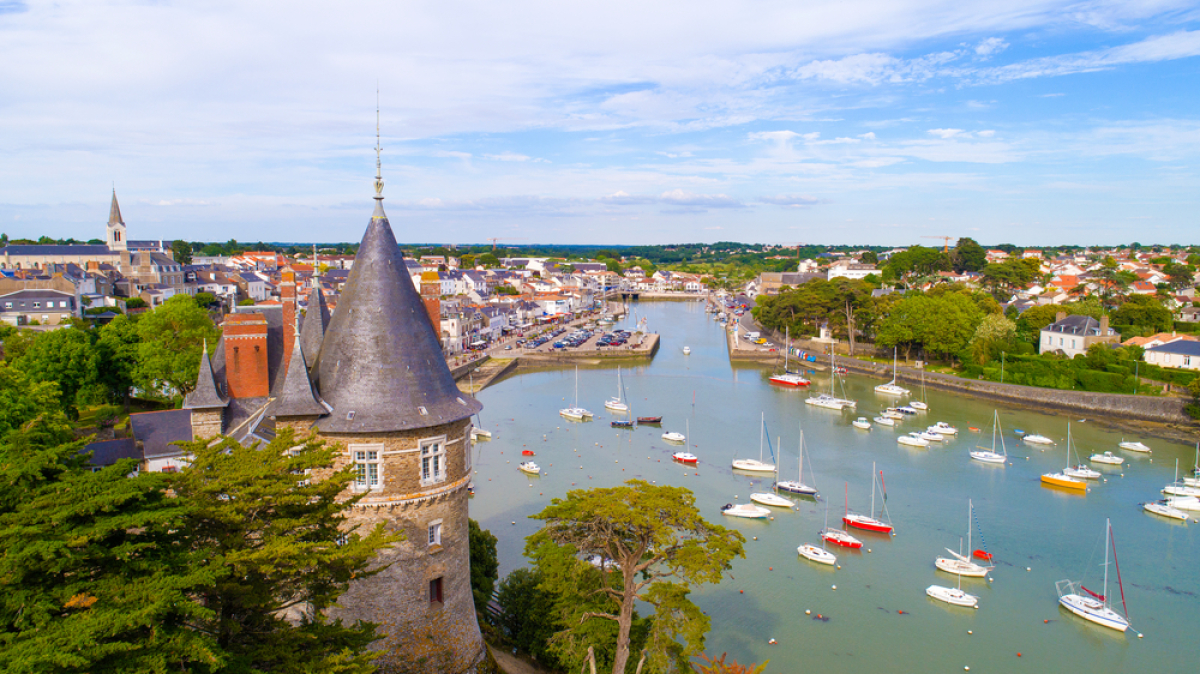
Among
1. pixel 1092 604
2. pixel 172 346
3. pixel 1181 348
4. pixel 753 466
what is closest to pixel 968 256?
pixel 1181 348

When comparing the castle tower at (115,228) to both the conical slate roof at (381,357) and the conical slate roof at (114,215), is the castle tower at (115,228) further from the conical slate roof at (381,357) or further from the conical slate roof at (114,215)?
the conical slate roof at (381,357)

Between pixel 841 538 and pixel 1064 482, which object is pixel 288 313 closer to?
pixel 841 538

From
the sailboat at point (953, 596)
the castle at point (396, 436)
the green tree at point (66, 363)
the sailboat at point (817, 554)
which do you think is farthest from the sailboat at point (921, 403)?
the green tree at point (66, 363)

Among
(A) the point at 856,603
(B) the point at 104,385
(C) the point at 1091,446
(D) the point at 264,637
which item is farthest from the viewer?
(C) the point at 1091,446

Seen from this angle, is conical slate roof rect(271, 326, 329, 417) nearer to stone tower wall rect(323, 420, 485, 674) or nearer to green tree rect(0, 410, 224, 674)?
stone tower wall rect(323, 420, 485, 674)

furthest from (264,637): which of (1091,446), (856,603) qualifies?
(1091,446)

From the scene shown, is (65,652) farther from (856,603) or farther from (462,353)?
(462,353)

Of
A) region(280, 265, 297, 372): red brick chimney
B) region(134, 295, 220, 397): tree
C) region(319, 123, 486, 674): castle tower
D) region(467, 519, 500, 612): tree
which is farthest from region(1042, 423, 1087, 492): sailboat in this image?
region(134, 295, 220, 397): tree
